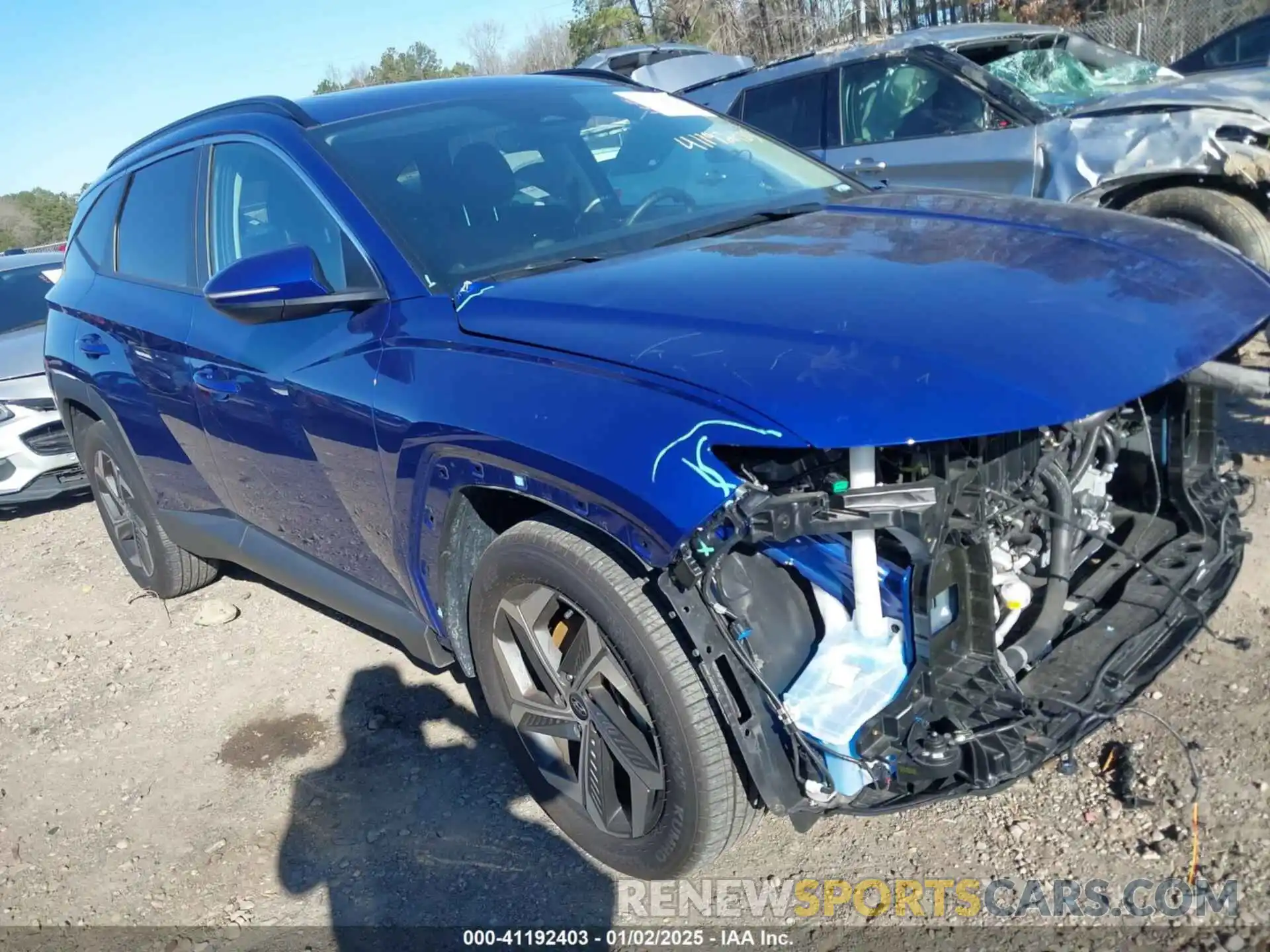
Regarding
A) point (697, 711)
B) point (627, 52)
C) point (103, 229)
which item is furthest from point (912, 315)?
point (627, 52)

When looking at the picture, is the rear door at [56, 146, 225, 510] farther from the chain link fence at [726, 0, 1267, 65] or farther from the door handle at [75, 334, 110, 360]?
the chain link fence at [726, 0, 1267, 65]

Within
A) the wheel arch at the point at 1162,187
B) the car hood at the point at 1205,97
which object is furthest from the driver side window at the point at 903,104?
the wheel arch at the point at 1162,187

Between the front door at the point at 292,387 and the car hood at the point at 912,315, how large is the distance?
0.47 meters

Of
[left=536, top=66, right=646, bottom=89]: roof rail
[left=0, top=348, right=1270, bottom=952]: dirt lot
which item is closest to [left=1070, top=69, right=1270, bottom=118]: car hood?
[left=0, top=348, right=1270, bottom=952]: dirt lot

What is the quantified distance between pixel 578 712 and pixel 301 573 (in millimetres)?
1373

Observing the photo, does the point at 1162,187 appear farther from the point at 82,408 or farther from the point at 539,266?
the point at 82,408

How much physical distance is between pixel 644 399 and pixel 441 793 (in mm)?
1637

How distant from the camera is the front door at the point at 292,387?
8.92 feet

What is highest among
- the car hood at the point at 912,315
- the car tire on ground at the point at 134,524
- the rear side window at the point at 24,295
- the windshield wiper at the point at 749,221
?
the windshield wiper at the point at 749,221

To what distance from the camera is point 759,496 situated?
1.87 metres

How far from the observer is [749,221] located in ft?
9.57

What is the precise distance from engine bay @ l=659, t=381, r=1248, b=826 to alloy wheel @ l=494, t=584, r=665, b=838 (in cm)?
31

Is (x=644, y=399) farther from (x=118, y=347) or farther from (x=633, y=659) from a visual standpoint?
(x=118, y=347)

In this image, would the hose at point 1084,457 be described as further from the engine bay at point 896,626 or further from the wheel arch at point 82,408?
the wheel arch at point 82,408
